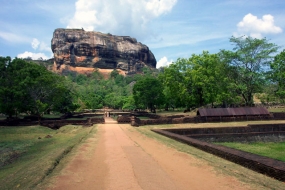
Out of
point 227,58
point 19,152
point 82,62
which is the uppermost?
point 82,62

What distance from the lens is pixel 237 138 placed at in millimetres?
18688

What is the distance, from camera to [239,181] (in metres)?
6.16

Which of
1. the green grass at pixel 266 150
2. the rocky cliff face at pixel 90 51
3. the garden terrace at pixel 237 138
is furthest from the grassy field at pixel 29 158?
the rocky cliff face at pixel 90 51

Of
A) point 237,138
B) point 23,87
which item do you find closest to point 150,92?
point 23,87

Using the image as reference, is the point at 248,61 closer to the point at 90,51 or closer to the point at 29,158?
the point at 29,158

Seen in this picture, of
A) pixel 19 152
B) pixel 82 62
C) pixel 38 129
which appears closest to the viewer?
pixel 19 152

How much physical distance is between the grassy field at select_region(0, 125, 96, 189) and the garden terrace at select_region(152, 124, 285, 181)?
19.0ft

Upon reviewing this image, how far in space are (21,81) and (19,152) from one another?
16.6 meters

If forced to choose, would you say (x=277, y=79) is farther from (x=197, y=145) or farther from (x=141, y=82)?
(x=197, y=145)

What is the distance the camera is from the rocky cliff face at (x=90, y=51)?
133500mm

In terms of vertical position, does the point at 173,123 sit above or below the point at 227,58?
below

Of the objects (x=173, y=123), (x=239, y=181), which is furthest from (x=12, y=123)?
(x=239, y=181)

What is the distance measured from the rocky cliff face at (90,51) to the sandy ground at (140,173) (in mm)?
128852

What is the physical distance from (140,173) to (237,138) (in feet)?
44.6
